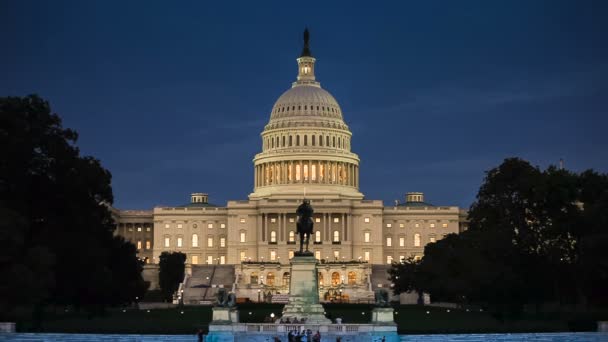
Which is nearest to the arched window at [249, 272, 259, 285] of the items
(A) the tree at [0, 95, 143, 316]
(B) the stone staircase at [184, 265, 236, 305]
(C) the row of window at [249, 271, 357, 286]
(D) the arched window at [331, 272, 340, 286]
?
(C) the row of window at [249, 271, 357, 286]

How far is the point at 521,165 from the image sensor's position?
107688 mm

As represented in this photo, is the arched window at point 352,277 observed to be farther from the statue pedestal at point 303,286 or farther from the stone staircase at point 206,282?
the statue pedestal at point 303,286

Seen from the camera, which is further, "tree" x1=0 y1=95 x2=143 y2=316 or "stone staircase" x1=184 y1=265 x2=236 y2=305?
"stone staircase" x1=184 y1=265 x2=236 y2=305

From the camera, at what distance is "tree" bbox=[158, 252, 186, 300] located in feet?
586

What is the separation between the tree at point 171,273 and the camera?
586ft

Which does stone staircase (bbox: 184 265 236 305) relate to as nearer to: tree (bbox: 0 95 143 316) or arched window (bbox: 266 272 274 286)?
arched window (bbox: 266 272 274 286)

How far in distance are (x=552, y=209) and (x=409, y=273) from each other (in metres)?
47.6

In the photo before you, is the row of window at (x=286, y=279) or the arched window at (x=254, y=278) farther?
the arched window at (x=254, y=278)

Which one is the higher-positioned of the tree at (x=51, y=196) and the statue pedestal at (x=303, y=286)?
the tree at (x=51, y=196)

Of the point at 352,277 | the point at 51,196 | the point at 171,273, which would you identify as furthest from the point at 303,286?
the point at 352,277

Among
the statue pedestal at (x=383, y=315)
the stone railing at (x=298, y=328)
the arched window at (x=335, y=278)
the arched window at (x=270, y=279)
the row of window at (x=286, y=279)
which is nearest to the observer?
the stone railing at (x=298, y=328)

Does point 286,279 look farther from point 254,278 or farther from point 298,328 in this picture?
point 298,328

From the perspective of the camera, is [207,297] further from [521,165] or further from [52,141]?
[52,141]

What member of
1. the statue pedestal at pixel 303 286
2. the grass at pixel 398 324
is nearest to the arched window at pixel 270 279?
the grass at pixel 398 324
